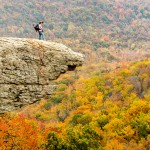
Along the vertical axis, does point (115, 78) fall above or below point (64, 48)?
below

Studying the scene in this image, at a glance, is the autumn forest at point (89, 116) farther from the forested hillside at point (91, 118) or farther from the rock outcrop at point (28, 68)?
the rock outcrop at point (28, 68)

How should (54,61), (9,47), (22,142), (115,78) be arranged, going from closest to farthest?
1. (9,47)
2. (54,61)
3. (22,142)
4. (115,78)

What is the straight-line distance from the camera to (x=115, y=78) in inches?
4048

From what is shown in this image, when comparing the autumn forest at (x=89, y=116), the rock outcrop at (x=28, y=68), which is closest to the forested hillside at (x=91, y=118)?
the autumn forest at (x=89, y=116)

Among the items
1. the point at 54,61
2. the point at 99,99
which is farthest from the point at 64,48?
the point at 99,99

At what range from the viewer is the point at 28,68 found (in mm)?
16078

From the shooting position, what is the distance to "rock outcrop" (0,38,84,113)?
50.9 feet

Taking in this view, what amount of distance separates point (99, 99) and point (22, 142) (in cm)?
5536

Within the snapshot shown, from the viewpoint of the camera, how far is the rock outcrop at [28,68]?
1551 cm

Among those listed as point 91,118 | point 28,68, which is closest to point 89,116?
point 91,118

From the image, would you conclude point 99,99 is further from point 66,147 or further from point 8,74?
point 8,74

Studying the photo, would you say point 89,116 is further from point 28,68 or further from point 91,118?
point 28,68

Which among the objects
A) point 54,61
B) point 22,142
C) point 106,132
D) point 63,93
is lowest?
point 63,93

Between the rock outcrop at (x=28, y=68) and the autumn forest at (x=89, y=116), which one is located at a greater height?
the rock outcrop at (x=28, y=68)
